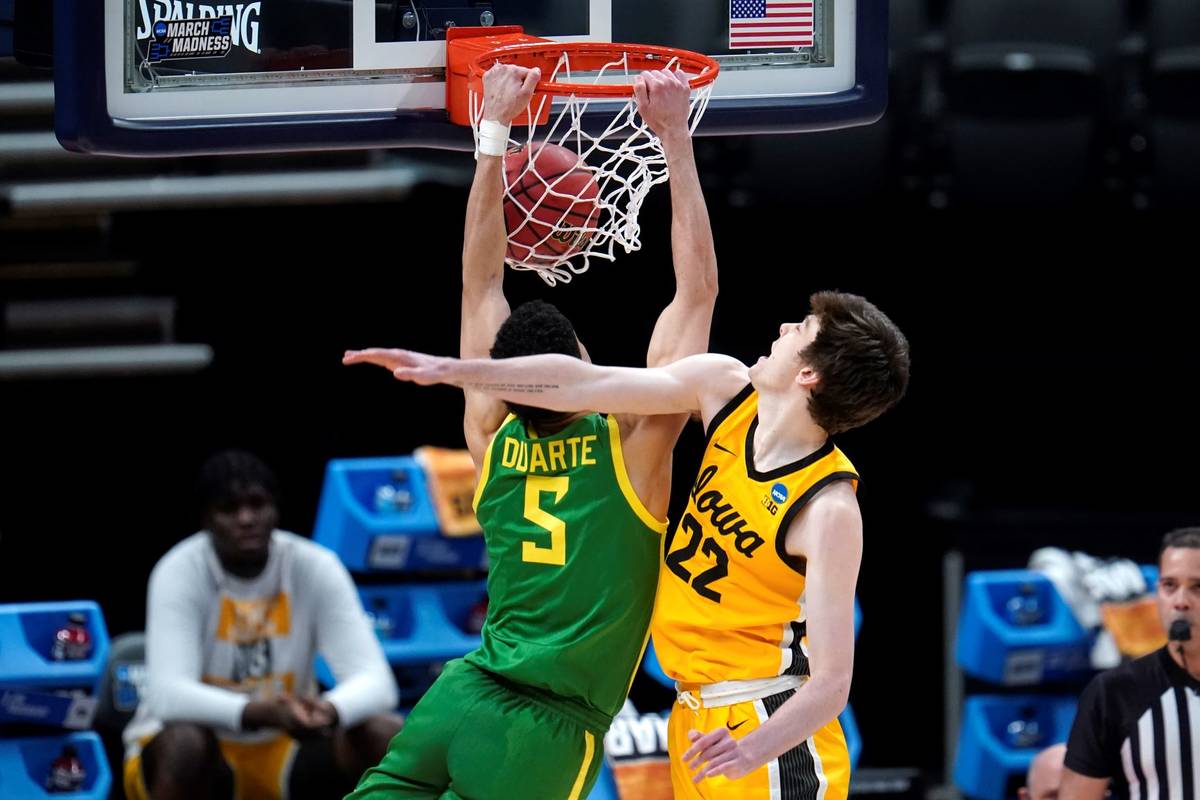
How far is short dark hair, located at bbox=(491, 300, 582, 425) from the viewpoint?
3814 millimetres

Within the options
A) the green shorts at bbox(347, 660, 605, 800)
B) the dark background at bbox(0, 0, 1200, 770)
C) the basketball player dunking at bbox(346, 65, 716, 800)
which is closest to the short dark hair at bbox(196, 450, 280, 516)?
the dark background at bbox(0, 0, 1200, 770)

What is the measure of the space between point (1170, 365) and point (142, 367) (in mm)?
4565

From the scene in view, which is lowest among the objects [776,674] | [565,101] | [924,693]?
[924,693]

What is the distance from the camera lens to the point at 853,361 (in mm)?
3699

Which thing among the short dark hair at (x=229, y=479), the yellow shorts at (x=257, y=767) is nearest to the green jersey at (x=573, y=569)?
the yellow shorts at (x=257, y=767)

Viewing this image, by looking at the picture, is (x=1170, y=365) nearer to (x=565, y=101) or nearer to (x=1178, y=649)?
(x=1178, y=649)

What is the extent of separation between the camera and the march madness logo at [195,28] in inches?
175

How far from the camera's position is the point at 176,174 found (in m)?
7.84

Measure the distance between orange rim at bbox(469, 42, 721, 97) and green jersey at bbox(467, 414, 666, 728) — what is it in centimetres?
79

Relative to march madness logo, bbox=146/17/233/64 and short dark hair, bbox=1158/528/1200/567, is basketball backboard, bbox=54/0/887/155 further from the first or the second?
short dark hair, bbox=1158/528/1200/567

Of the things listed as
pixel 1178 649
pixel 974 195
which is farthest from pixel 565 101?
pixel 974 195

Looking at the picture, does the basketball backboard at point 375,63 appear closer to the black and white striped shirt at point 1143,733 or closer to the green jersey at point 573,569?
the green jersey at point 573,569

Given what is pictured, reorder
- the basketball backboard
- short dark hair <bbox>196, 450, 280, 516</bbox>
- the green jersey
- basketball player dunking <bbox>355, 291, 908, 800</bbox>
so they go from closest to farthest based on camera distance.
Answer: basketball player dunking <bbox>355, 291, 908, 800</bbox>
the green jersey
the basketball backboard
short dark hair <bbox>196, 450, 280, 516</bbox>

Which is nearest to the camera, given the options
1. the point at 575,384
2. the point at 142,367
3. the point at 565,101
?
the point at 575,384
